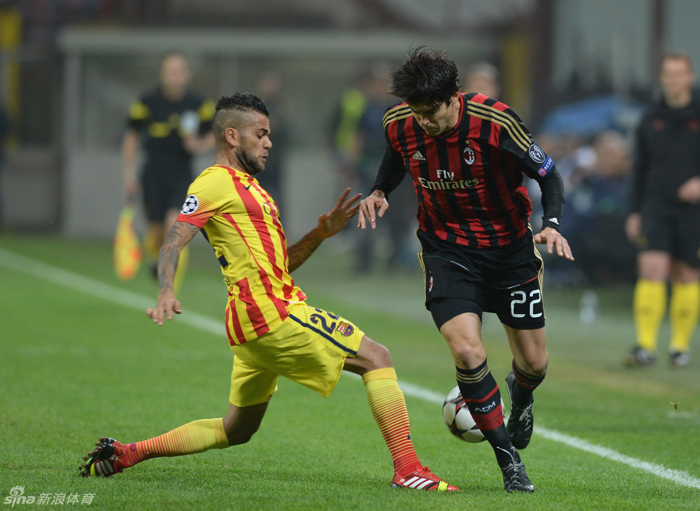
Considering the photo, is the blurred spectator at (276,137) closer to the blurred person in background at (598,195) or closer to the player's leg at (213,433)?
the blurred person in background at (598,195)

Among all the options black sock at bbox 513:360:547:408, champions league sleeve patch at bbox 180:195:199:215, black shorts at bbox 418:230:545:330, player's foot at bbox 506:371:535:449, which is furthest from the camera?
player's foot at bbox 506:371:535:449

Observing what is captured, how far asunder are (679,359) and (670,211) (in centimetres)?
125

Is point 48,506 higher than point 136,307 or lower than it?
higher

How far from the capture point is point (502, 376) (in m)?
8.30

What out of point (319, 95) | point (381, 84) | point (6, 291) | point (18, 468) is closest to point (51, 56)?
point (319, 95)

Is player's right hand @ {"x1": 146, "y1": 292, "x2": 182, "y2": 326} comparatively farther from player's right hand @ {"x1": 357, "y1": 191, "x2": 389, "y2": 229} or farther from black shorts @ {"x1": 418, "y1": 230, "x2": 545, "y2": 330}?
black shorts @ {"x1": 418, "y1": 230, "x2": 545, "y2": 330}

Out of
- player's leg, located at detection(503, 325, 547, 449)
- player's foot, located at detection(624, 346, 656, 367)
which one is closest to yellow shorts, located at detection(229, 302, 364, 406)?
player's leg, located at detection(503, 325, 547, 449)

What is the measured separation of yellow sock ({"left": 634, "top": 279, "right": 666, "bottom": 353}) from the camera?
916 cm

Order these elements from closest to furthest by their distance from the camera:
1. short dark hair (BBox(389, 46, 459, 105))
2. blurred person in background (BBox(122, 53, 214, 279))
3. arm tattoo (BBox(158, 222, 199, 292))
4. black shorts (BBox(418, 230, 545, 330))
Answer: arm tattoo (BBox(158, 222, 199, 292)), short dark hair (BBox(389, 46, 459, 105)), black shorts (BBox(418, 230, 545, 330)), blurred person in background (BBox(122, 53, 214, 279))

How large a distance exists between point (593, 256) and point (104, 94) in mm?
12307

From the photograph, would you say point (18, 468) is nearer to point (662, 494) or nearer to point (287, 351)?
point (287, 351)

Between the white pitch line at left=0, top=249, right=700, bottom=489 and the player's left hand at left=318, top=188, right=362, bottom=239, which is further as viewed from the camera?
the white pitch line at left=0, top=249, right=700, bottom=489

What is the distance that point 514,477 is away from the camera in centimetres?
484

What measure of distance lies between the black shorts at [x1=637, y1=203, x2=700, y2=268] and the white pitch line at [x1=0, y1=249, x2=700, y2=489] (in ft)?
8.64
